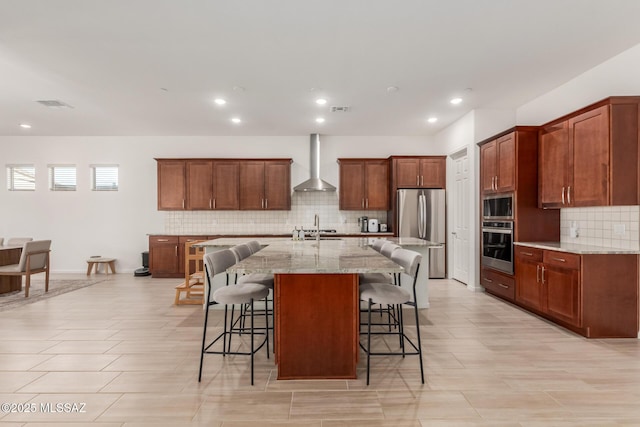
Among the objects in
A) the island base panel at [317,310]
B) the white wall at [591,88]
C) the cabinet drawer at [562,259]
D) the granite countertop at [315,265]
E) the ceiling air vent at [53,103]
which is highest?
the ceiling air vent at [53,103]

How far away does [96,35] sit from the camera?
3.17 metres

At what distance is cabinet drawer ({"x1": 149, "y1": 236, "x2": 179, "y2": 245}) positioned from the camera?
6629mm

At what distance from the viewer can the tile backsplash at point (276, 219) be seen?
7.32m

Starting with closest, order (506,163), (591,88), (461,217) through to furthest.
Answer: (591,88)
(506,163)
(461,217)

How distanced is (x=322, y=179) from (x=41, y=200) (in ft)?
20.2

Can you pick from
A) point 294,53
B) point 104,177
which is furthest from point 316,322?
point 104,177

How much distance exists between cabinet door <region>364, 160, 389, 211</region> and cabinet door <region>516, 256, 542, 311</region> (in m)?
3.03

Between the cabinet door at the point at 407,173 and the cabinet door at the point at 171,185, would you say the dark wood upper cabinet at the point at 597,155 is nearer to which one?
the cabinet door at the point at 407,173

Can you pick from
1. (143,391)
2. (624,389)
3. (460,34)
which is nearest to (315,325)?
(143,391)

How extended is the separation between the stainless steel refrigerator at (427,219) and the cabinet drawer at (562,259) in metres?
2.68

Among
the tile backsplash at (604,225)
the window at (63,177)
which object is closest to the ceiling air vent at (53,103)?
the window at (63,177)

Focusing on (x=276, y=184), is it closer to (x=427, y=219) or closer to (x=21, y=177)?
(x=427, y=219)

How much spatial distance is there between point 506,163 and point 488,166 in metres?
0.48

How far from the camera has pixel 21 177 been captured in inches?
292
